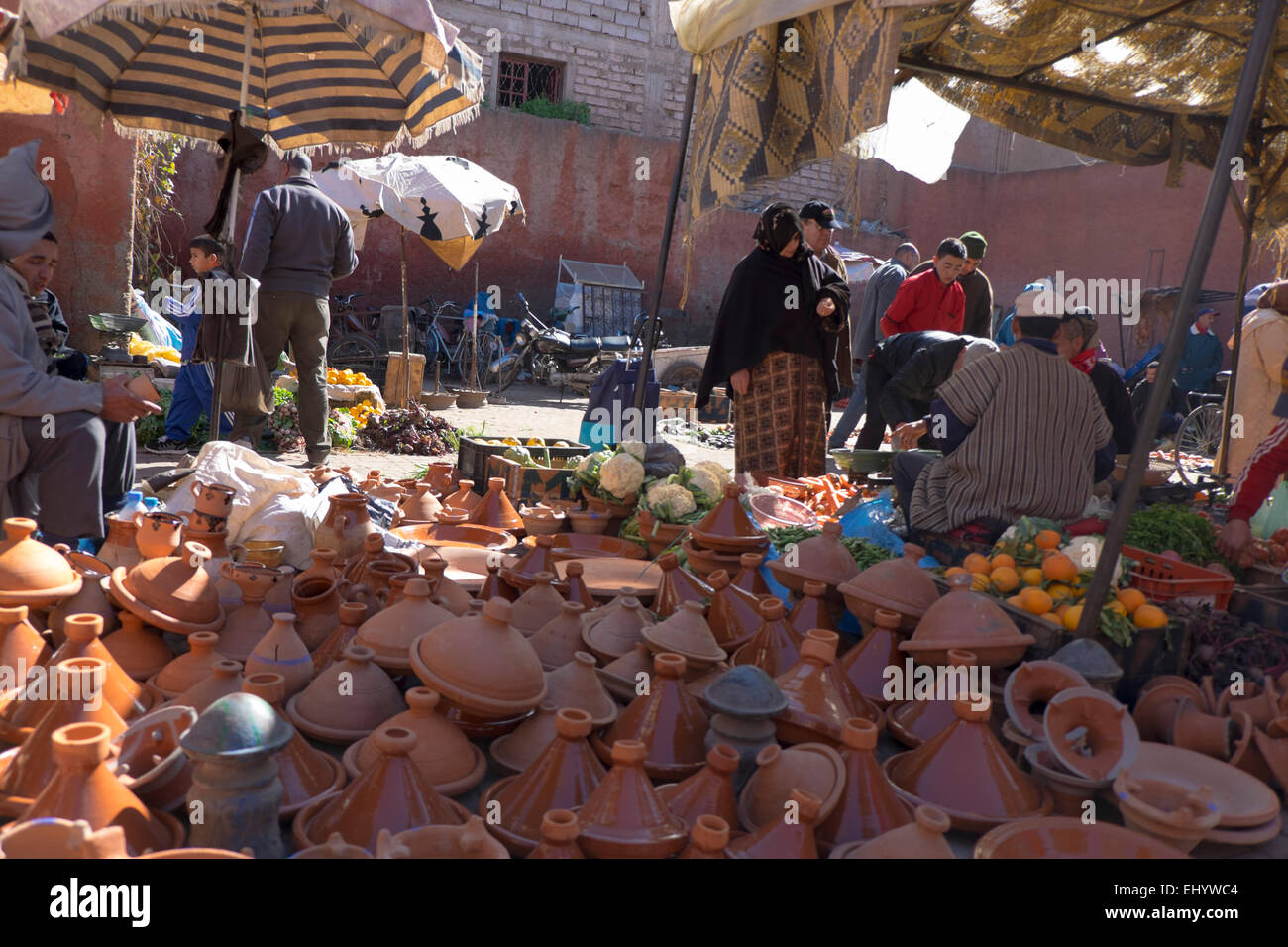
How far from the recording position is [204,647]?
7.29ft

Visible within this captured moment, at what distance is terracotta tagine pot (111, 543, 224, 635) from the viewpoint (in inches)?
93.4

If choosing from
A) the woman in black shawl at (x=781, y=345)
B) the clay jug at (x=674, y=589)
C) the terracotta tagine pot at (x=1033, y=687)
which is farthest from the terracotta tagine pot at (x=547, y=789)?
the woman in black shawl at (x=781, y=345)

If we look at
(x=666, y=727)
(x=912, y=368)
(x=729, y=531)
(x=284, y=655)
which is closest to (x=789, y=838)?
(x=666, y=727)

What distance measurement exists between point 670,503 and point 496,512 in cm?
81

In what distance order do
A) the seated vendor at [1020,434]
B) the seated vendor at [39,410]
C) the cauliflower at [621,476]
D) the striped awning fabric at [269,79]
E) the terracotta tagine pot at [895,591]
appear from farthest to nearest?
1. the striped awning fabric at [269,79]
2. the cauliflower at [621,476]
3. the seated vendor at [1020,434]
4. the seated vendor at [39,410]
5. the terracotta tagine pot at [895,591]

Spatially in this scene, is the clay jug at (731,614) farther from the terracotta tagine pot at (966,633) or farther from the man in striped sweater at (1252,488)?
the man in striped sweater at (1252,488)

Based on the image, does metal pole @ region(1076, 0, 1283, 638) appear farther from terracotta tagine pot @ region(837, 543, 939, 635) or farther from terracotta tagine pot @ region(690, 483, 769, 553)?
terracotta tagine pot @ region(690, 483, 769, 553)

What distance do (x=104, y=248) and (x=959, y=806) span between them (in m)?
7.28

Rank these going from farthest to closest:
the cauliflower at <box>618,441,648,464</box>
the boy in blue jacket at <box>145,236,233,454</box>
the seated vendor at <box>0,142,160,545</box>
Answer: the boy in blue jacket at <box>145,236,233,454</box> < the cauliflower at <box>618,441,648,464</box> < the seated vendor at <box>0,142,160,545</box>

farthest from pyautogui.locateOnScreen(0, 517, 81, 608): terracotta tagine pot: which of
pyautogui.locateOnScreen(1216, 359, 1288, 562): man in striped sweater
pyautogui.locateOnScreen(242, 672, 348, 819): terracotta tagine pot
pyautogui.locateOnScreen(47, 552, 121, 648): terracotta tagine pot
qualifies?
pyautogui.locateOnScreen(1216, 359, 1288, 562): man in striped sweater

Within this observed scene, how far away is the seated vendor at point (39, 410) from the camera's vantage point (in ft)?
10.0

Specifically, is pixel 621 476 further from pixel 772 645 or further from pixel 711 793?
pixel 711 793

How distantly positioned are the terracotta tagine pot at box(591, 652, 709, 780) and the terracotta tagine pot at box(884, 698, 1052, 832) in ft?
1.54

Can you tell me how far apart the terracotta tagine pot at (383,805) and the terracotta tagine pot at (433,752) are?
19cm
